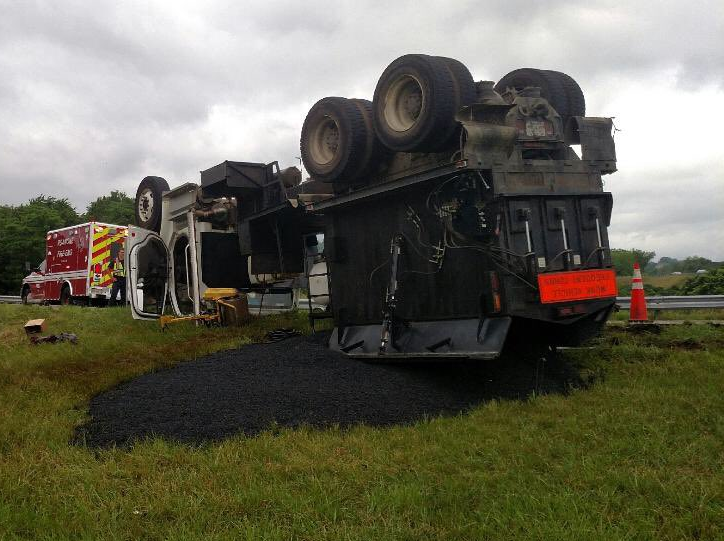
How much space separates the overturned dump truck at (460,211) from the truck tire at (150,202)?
171 inches

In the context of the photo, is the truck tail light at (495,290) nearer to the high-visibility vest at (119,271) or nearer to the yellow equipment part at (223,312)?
the yellow equipment part at (223,312)

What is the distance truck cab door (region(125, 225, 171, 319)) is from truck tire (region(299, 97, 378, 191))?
4.14 metres

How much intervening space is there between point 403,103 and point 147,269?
250 inches

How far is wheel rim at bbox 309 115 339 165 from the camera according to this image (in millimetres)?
7676

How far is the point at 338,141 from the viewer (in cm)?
738

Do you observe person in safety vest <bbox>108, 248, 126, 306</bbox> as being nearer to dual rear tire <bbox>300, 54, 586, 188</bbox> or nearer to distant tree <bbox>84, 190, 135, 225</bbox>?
dual rear tire <bbox>300, 54, 586, 188</bbox>

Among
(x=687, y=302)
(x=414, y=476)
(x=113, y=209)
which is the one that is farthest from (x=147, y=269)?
(x=113, y=209)

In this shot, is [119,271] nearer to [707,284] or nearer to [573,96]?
[573,96]

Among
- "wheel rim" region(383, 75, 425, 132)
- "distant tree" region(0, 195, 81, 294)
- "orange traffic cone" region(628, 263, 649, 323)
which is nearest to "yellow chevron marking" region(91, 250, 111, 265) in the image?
"wheel rim" region(383, 75, 425, 132)

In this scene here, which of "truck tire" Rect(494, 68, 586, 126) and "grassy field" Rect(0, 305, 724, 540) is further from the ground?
"truck tire" Rect(494, 68, 586, 126)

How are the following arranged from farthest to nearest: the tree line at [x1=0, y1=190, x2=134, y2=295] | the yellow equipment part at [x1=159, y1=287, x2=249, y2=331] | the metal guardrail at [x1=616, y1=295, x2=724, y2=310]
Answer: the tree line at [x1=0, y1=190, x2=134, y2=295] < the metal guardrail at [x1=616, y1=295, x2=724, y2=310] < the yellow equipment part at [x1=159, y1=287, x2=249, y2=331]

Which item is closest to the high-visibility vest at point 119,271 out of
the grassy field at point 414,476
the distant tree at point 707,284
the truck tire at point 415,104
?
the grassy field at point 414,476

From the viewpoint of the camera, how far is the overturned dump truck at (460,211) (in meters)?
6.06

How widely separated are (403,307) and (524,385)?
5.20 feet
